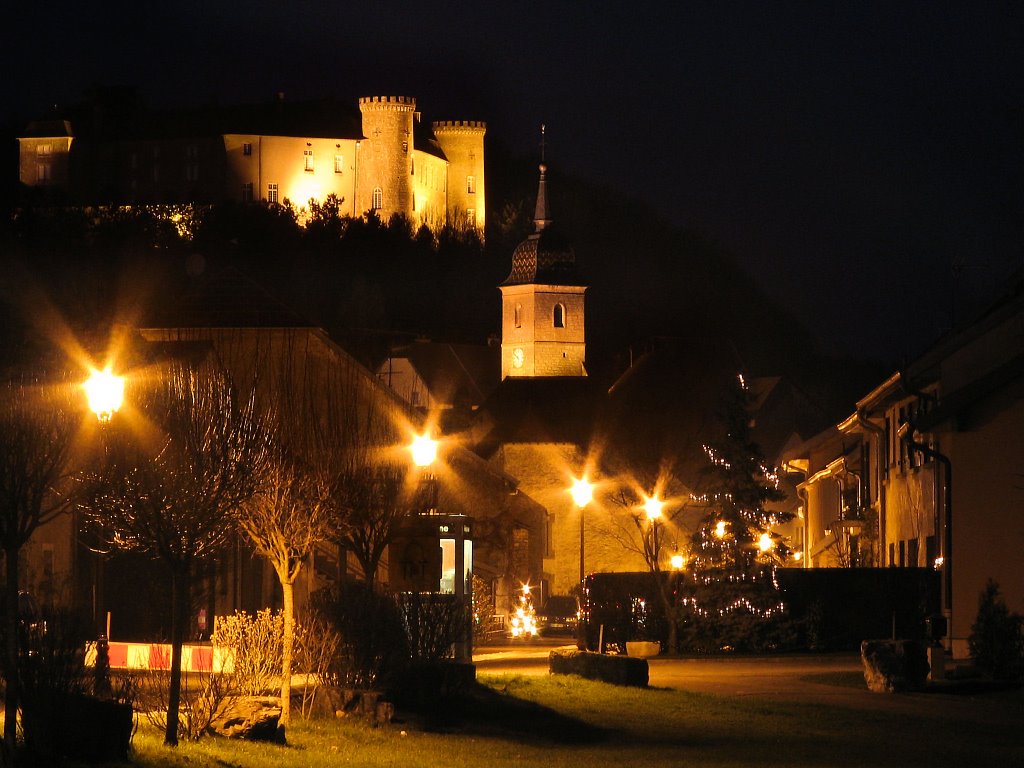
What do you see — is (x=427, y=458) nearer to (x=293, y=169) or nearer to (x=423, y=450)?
(x=423, y=450)

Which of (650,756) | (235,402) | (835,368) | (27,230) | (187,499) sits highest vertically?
(27,230)

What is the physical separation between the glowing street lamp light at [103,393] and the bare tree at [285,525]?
1988 mm

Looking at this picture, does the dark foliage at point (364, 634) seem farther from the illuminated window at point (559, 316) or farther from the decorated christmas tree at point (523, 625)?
the illuminated window at point (559, 316)

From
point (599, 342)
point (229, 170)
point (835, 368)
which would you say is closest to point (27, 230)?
point (229, 170)

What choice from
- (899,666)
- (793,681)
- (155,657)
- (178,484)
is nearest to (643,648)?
(793,681)

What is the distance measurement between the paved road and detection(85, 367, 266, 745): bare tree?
9279mm

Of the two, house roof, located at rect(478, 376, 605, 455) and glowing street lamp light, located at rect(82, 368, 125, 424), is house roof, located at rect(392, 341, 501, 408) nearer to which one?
house roof, located at rect(478, 376, 605, 455)

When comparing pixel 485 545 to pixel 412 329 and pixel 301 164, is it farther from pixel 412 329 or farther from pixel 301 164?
pixel 301 164

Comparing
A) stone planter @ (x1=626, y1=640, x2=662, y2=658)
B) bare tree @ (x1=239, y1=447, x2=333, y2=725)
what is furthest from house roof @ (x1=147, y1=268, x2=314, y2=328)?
bare tree @ (x1=239, y1=447, x2=333, y2=725)

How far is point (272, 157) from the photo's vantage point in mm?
152500

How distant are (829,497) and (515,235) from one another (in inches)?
4230

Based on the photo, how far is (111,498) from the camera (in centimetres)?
1884

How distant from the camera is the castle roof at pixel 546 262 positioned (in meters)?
114

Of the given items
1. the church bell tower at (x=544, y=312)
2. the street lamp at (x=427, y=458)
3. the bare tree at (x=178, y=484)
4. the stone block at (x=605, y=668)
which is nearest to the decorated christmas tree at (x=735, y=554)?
the stone block at (x=605, y=668)
